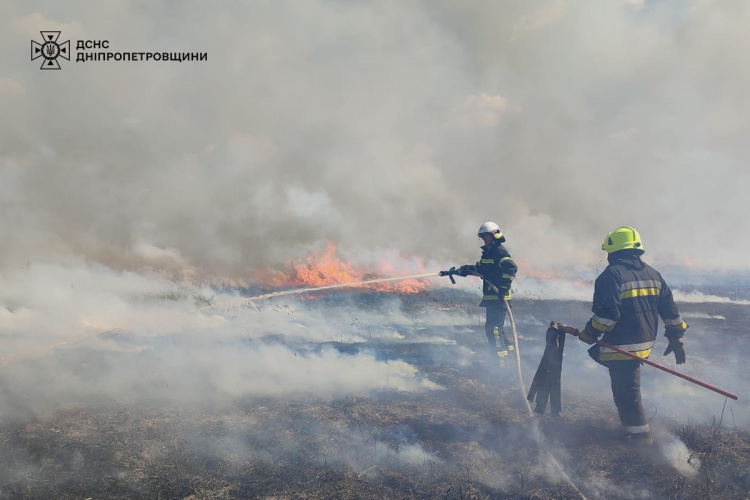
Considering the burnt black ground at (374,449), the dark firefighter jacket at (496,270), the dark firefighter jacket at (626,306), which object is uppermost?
the dark firefighter jacket at (496,270)

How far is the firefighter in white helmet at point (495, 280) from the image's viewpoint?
26.1ft

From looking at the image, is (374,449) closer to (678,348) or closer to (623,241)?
(623,241)

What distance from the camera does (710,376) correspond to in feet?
24.0

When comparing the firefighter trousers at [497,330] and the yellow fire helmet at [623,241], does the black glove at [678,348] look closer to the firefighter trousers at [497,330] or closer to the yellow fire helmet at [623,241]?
the yellow fire helmet at [623,241]

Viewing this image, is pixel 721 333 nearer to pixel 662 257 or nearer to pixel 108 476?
pixel 108 476

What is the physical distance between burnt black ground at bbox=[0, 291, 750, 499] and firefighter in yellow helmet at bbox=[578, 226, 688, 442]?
455mm

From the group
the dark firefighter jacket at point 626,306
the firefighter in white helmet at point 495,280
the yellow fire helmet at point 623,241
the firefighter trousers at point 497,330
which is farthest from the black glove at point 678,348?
the firefighter trousers at point 497,330

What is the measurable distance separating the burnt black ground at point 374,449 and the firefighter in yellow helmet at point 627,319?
46 centimetres

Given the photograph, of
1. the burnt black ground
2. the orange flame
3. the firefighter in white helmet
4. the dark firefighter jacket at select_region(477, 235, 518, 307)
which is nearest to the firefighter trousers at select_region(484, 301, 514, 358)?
the firefighter in white helmet

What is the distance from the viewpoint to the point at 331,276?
16375 mm

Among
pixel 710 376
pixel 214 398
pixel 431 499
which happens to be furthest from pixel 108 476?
pixel 710 376

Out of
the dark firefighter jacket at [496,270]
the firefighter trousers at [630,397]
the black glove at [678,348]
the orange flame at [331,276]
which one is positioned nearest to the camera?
the firefighter trousers at [630,397]

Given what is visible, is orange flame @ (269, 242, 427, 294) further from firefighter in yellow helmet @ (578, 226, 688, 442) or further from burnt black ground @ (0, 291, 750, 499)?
firefighter in yellow helmet @ (578, 226, 688, 442)

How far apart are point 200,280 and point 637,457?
1393 cm
